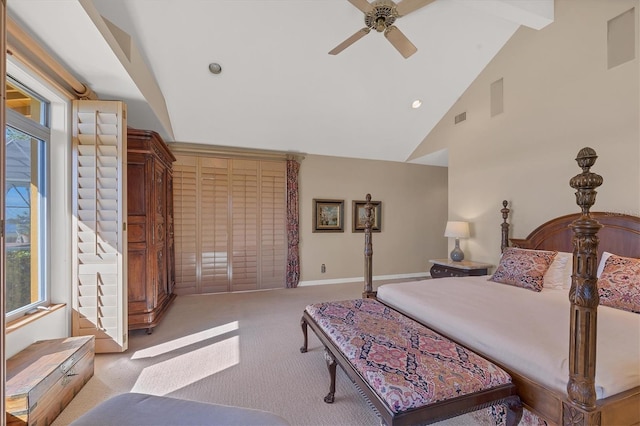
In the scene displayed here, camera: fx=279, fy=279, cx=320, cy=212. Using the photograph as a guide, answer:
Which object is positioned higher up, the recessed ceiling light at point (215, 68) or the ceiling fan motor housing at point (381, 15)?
the recessed ceiling light at point (215, 68)

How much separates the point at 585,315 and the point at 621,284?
5.22 ft

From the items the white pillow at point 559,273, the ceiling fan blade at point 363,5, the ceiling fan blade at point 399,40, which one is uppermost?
→ the ceiling fan blade at point 363,5

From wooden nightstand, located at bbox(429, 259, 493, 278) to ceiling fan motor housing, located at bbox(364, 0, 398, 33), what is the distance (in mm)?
3145

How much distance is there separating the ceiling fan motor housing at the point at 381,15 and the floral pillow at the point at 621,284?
2.84 metres

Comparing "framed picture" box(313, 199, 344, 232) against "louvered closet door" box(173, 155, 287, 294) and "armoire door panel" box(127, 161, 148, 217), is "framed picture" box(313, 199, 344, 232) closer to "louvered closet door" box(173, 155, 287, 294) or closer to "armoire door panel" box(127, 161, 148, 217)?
"louvered closet door" box(173, 155, 287, 294)

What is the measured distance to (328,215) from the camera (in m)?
5.68

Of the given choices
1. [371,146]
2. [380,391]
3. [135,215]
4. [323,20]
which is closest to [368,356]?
[380,391]

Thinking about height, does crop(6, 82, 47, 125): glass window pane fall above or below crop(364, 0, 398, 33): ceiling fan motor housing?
below

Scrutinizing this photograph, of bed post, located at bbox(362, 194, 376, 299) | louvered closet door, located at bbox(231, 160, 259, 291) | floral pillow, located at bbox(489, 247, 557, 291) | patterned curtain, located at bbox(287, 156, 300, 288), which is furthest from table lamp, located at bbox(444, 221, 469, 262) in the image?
louvered closet door, located at bbox(231, 160, 259, 291)

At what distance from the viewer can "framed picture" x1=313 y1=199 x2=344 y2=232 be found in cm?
559

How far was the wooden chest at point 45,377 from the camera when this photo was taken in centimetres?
158

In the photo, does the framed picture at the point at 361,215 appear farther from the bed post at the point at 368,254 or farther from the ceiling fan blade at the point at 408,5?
the ceiling fan blade at the point at 408,5

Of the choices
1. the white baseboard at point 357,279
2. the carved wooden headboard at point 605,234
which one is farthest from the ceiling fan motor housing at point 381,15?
the white baseboard at point 357,279

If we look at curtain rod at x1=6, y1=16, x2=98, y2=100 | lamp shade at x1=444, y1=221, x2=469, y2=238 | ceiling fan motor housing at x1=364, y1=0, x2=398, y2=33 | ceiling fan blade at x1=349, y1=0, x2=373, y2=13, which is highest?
ceiling fan blade at x1=349, y1=0, x2=373, y2=13
